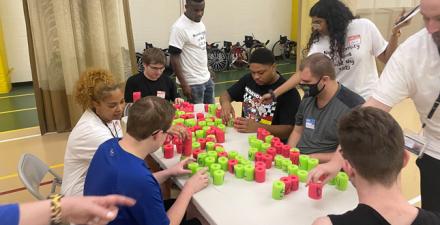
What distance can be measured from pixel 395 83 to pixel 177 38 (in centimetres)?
269

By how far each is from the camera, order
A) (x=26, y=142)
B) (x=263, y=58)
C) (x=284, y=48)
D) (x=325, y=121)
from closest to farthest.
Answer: (x=325, y=121), (x=263, y=58), (x=26, y=142), (x=284, y=48)

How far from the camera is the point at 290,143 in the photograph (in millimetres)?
2611

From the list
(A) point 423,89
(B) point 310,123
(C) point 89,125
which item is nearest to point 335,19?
(B) point 310,123

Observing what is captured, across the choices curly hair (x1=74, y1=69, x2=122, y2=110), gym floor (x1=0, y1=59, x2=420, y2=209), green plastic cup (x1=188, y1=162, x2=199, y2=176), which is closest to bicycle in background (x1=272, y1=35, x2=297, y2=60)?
gym floor (x1=0, y1=59, x2=420, y2=209)

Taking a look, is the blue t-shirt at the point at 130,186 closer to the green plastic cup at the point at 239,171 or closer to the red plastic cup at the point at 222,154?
the green plastic cup at the point at 239,171

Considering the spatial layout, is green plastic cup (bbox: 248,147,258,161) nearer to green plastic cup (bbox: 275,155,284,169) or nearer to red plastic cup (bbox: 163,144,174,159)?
green plastic cup (bbox: 275,155,284,169)

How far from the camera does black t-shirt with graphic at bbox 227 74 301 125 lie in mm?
2830

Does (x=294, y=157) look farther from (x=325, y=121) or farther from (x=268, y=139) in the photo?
(x=325, y=121)

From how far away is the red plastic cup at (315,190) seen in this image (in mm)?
1730

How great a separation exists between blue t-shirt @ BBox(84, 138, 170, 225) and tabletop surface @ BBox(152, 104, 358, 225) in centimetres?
25

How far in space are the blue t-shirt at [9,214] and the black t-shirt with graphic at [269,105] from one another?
2072mm

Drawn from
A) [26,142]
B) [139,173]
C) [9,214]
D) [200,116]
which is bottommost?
[26,142]

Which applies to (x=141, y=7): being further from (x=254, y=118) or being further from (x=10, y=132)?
(x=254, y=118)

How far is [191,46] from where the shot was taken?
4.14 metres
